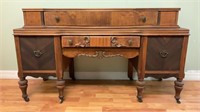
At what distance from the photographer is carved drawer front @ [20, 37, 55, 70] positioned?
56.2 inches

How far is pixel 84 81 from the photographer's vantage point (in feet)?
6.79

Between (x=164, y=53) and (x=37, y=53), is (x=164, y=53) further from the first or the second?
(x=37, y=53)

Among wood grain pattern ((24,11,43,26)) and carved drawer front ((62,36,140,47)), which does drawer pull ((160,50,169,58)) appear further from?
wood grain pattern ((24,11,43,26))

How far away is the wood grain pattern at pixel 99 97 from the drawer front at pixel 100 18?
0.70m

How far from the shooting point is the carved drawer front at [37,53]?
1429 mm

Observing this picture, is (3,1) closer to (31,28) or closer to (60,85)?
(31,28)

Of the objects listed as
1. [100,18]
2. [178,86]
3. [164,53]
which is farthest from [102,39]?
[178,86]

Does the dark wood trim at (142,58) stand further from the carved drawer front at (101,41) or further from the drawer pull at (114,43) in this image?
the drawer pull at (114,43)

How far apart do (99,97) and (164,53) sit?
0.73m

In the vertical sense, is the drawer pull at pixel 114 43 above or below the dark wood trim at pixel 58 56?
above

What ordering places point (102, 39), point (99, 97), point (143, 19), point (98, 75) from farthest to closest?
1. point (98, 75)
2. point (99, 97)
3. point (143, 19)
4. point (102, 39)

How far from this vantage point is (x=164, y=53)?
4.69ft

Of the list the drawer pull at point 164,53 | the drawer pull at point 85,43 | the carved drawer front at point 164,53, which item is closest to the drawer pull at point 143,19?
the carved drawer front at point 164,53

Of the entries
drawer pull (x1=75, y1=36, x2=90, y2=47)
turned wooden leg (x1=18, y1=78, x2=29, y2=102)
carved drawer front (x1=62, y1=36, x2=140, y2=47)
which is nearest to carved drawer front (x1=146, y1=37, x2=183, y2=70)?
carved drawer front (x1=62, y1=36, x2=140, y2=47)
